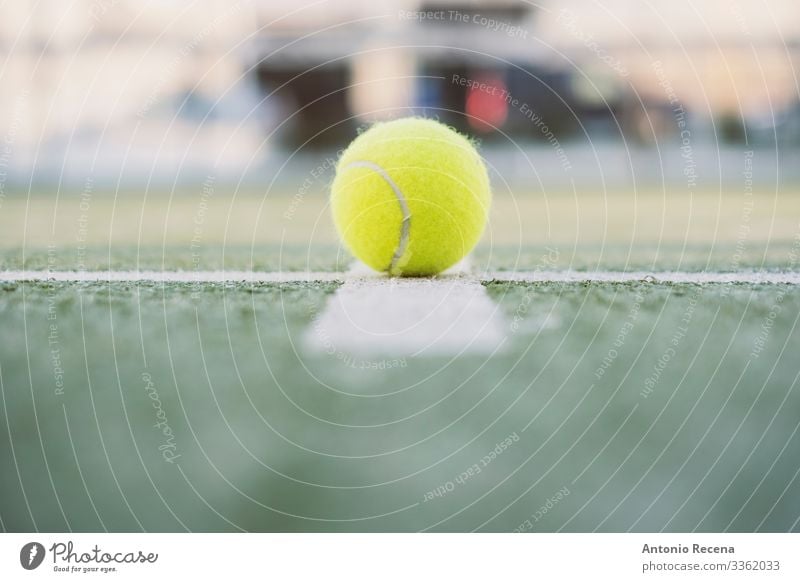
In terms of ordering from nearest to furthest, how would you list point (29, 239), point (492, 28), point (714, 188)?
point (29, 239)
point (714, 188)
point (492, 28)

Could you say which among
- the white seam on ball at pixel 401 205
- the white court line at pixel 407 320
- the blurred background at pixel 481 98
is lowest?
the white court line at pixel 407 320

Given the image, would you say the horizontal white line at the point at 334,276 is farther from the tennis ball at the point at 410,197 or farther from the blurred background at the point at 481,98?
the blurred background at the point at 481,98

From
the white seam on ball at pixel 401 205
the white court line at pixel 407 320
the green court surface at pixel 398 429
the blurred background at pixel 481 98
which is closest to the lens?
the green court surface at pixel 398 429

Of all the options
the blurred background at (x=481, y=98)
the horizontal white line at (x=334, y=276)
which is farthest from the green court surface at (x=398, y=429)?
the blurred background at (x=481, y=98)

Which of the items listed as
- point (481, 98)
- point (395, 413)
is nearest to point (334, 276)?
point (395, 413)

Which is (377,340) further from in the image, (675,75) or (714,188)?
(714,188)
